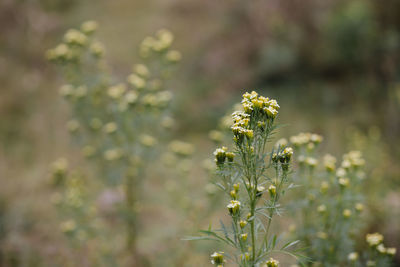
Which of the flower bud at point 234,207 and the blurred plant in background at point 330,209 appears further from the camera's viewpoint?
the blurred plant in background at point 330,209

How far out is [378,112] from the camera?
666cm

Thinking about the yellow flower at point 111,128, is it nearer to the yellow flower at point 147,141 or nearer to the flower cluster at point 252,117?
the yellow flower at point 147,141

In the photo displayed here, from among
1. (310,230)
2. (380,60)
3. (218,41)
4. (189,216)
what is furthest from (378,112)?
(310,230)

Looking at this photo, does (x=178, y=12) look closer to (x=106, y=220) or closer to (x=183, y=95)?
(x=183, y=95)

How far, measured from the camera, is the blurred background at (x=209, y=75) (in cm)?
568

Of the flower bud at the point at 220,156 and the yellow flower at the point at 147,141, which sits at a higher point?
the yellow flower at the point at 147,141

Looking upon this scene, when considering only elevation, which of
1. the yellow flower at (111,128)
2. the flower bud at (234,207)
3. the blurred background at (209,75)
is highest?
the blurred background at (209,75)

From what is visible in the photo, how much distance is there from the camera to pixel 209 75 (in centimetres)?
783

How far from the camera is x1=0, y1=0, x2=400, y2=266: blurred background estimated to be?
568 centimetres

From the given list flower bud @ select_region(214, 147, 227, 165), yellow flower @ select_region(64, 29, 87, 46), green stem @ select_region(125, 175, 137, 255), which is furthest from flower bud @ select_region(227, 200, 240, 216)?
yellow flower @ select_region(64, 29, 87, 46)

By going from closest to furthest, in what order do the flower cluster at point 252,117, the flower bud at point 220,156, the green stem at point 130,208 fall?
1. the flower cluster at point 252,117
2. the flower bud at point 220,156
3. the green stem at point 130,208

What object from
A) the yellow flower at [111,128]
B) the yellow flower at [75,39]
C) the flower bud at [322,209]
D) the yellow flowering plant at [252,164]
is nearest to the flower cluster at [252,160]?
the yellow flowering plant at [252,164]

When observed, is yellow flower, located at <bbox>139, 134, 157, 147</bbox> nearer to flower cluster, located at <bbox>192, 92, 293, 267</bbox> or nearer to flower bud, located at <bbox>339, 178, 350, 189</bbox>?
flower cluster, located at <bbox>192, 92, 293, 267</bbox>

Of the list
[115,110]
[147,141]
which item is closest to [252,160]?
[147,141]
